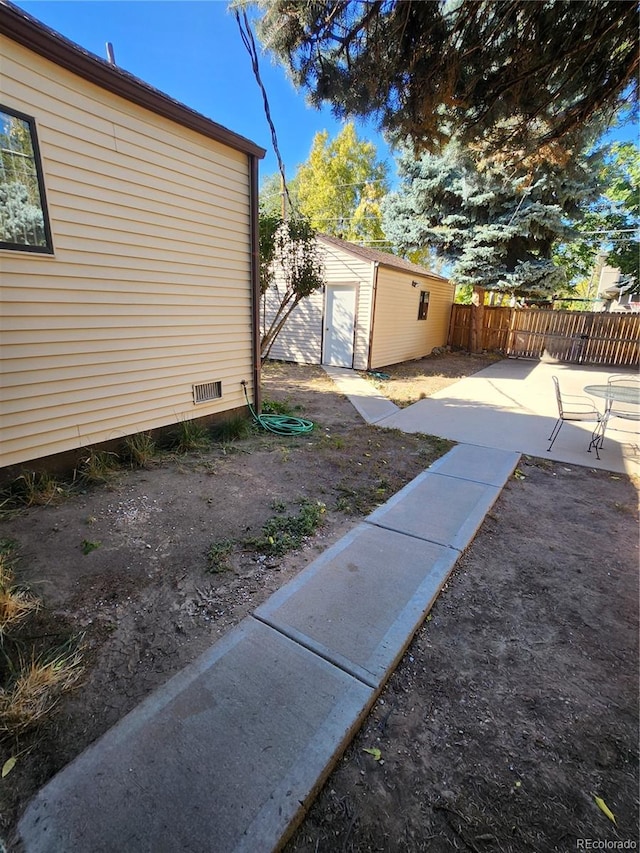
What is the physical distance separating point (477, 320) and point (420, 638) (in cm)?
1498

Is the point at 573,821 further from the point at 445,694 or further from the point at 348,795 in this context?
the point at 348,795

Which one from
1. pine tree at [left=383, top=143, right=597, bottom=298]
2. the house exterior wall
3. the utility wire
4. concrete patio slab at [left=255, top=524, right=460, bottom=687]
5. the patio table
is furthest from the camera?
pine tree at [left=383, top=143, right=597, bottom=298]

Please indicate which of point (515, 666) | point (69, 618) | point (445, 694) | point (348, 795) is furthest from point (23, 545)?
point (515, 666)

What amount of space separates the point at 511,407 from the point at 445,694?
654cm

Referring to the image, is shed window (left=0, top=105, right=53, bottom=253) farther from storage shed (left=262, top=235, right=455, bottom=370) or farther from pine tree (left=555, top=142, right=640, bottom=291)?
pine tree (left=555, top=142, right=640, bottom=291)

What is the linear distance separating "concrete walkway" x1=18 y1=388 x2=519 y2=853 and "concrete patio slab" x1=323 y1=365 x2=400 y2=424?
412 cm

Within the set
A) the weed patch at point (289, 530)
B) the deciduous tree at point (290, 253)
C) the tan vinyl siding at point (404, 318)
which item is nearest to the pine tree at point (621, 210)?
the tan vinyl siding at point (404, 318)

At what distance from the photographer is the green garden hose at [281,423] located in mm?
5438

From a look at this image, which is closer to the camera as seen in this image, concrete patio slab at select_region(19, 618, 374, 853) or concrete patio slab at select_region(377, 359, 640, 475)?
concrete patio slab at select_region(19, 618, 374, 853)

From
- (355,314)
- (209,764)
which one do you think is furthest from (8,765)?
→ (355,314)

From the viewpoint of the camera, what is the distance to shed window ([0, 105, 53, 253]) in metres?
2.95

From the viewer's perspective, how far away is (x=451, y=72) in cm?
279

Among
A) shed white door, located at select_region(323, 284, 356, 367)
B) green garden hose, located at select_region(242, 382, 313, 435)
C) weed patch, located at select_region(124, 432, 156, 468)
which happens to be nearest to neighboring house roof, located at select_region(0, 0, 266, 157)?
green garden hose, located at select_region(242, 382, 313, 435)

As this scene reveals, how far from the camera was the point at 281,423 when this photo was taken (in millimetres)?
5641
